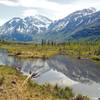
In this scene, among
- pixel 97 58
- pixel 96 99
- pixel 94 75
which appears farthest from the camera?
pixel 97 58

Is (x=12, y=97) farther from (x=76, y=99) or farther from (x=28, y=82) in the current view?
(x=28, y=82)

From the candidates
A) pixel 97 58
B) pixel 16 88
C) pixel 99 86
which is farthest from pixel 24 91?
pixel 97 58

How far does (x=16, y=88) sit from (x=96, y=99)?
733 inches

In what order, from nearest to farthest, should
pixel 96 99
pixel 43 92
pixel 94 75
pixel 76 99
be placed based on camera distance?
1. pixel 76 99
2. pixel 43 92
3. pixel 96 99
4. pixel 94 75

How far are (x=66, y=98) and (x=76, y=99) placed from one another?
205 centimetres

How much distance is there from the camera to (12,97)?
3359 centimetres

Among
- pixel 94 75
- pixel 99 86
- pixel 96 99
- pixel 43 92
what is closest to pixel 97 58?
pixel 94 75

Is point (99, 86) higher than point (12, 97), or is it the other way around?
point (12, 97)

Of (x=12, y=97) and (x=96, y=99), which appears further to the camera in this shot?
(x=96, y=99)

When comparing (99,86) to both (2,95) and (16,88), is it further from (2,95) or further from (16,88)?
(2,95)

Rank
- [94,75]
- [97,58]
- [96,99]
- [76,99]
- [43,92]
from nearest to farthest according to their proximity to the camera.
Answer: [76,99] → [43,92] → [96,99] → [94,75] → [97,58]

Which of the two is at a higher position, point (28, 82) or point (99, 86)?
point (28, 82)

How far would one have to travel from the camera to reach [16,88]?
39312 millimetres

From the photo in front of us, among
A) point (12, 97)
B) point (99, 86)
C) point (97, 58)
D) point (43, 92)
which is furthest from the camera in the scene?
point (97, 58)
